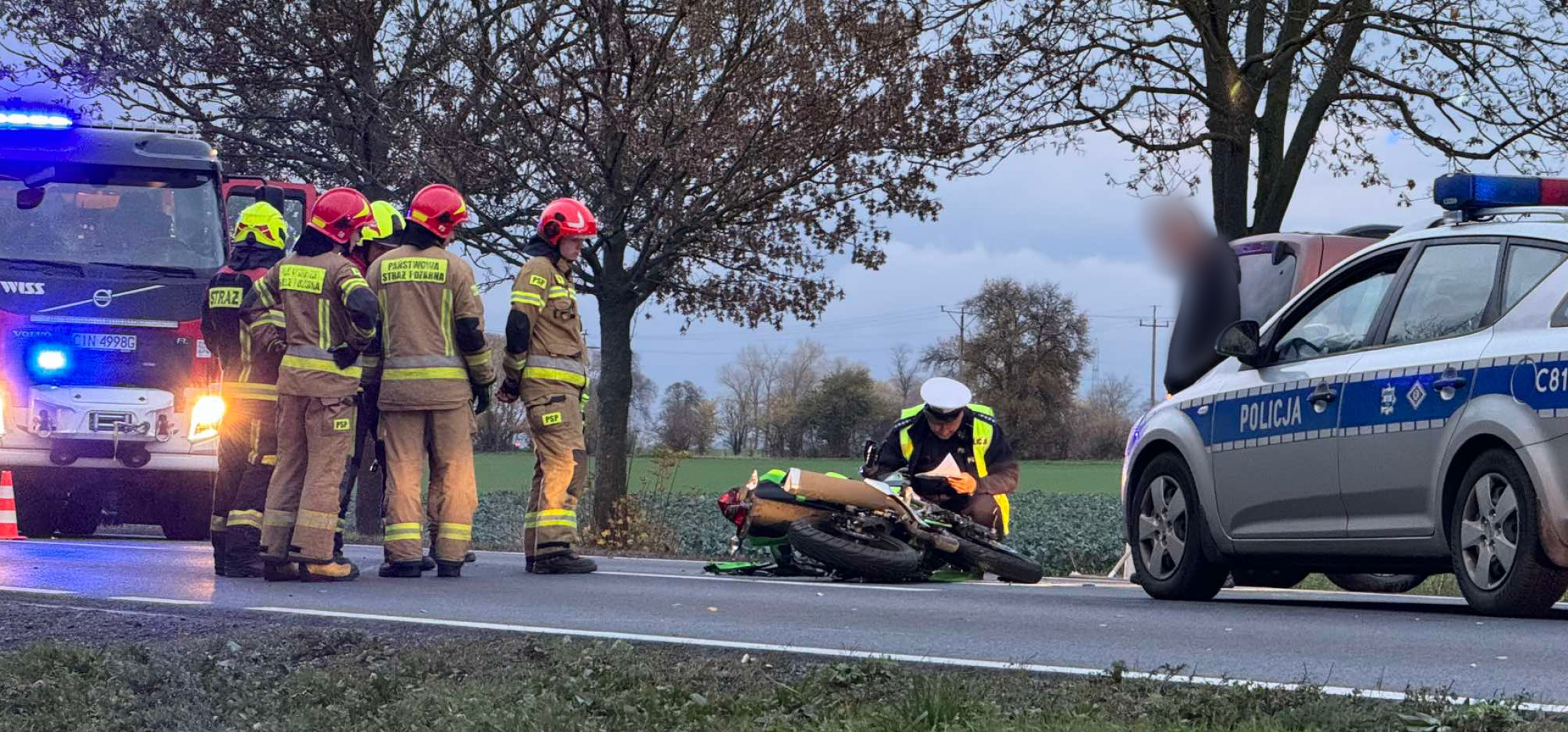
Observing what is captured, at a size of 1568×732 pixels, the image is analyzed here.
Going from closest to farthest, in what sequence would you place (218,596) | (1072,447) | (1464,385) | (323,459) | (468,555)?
1. (1464,385)
2. (218,596)
3. (323,459)
4. (468,555)
5. (1072,447)

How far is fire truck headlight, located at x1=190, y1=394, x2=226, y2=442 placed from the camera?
52.2 feet

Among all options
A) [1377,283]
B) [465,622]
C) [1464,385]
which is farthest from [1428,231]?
[465,622]

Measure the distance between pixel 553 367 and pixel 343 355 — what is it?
1220mm

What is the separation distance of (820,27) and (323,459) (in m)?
11.5

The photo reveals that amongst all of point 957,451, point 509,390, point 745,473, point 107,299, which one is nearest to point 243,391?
point 509,390

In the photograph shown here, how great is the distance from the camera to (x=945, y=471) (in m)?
11.6

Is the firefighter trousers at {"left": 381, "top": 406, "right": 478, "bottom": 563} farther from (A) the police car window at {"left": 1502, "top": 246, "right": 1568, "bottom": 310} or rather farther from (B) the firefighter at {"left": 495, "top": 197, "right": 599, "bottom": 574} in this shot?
(A) the police car window at {"left": 1502, "top": 246, "right": 1568, "bottom": 310}

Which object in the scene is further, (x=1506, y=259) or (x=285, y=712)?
(x=1506, y=259)

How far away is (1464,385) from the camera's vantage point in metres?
7.76

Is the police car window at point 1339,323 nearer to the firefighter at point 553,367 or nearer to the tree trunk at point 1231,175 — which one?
the firefighter at point 553,367

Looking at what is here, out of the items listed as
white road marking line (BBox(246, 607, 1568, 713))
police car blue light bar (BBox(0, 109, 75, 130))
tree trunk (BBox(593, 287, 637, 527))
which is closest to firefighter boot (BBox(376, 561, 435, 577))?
white road marking line (BBox(246, 607, 1568, 713))

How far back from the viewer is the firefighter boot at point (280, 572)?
35.6ft

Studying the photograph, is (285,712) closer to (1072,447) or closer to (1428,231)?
(1428,231)

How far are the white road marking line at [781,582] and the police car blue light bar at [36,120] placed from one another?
6416mm
